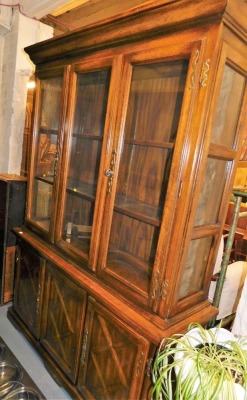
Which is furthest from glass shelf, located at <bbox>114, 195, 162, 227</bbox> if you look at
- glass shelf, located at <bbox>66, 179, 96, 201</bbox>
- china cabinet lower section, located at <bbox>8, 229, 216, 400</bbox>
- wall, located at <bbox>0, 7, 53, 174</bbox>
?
wall, located at <bbox>0, 7, 53, 174</bbox>

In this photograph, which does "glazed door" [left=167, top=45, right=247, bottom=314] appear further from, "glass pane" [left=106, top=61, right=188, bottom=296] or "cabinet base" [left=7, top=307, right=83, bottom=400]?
"cabinet base" [left=7, top=307, right=83, bottom=400]

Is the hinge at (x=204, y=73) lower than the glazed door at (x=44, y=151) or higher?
higher

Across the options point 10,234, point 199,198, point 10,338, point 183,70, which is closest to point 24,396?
point 10,338

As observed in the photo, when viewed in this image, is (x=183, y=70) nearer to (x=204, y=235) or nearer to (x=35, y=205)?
(x=204, y=235)

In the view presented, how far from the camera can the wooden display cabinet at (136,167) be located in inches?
38.8

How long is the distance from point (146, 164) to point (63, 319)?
1.08m

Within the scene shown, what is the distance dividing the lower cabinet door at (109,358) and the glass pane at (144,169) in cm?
21

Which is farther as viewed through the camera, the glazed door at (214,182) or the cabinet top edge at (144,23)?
the glazed door at (214,182)

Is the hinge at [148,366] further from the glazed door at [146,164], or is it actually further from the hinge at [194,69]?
the hinge at [194,69]

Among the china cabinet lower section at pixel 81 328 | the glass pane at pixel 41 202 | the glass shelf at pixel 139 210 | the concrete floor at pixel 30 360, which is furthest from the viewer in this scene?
the glass pane at pixel 41 202

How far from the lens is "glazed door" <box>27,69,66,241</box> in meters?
1.79

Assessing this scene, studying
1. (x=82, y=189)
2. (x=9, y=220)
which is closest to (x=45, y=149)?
(x=82, y=189)

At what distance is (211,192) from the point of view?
118 centimetres

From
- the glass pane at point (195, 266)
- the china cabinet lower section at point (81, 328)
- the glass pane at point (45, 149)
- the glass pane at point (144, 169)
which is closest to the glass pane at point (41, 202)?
the glass pane at point (45, 149)
